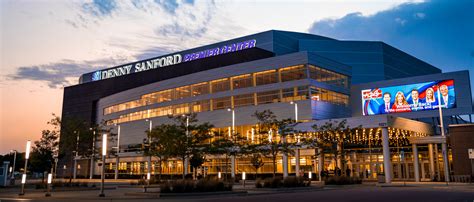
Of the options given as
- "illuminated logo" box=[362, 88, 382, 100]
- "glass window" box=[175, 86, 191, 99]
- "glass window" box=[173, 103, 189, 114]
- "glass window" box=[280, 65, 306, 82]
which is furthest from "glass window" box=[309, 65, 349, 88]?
"glass window" box=[173, 103, 189, 114]

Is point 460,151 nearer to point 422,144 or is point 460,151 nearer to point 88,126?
point 422,144

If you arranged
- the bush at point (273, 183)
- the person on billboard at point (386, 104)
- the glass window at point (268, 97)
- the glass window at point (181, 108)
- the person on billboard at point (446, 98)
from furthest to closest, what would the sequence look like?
the glass window at point (181, 108) → the person on billboard at point (386, 104) → the glass window at point (268, 97) → the person on billboard at point (446, 98) → the bush at point (273, 183)

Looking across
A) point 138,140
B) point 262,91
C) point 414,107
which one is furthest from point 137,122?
point 414,107

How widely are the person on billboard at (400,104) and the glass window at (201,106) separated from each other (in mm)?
31130

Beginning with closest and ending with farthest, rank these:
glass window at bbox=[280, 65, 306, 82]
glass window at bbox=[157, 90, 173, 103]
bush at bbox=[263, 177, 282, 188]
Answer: bush at bbox=[263, 177, 282, 188] → glass window at bbox=[280, 65, 306, 82] → glass window at bbox=[157, 90, 173, 103]

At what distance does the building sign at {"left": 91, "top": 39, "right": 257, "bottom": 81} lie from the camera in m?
85.8

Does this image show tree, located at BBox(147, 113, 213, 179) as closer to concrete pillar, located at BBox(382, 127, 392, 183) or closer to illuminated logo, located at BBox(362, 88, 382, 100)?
concrete pillar, located at BBox(382, 127, 392, 183)

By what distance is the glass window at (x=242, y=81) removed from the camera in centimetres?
7081

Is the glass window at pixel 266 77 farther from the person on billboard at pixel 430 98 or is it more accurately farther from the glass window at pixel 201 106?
the person on billboard at pixel 430 98

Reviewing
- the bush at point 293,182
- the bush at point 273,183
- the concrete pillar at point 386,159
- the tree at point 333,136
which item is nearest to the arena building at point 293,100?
the concrete pillar at point 386,159

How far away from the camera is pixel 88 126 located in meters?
49.9

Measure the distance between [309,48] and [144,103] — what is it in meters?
37.3

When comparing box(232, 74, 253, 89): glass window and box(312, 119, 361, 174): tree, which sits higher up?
box(232, 74, 253, 89): glass window

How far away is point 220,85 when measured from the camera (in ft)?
245
